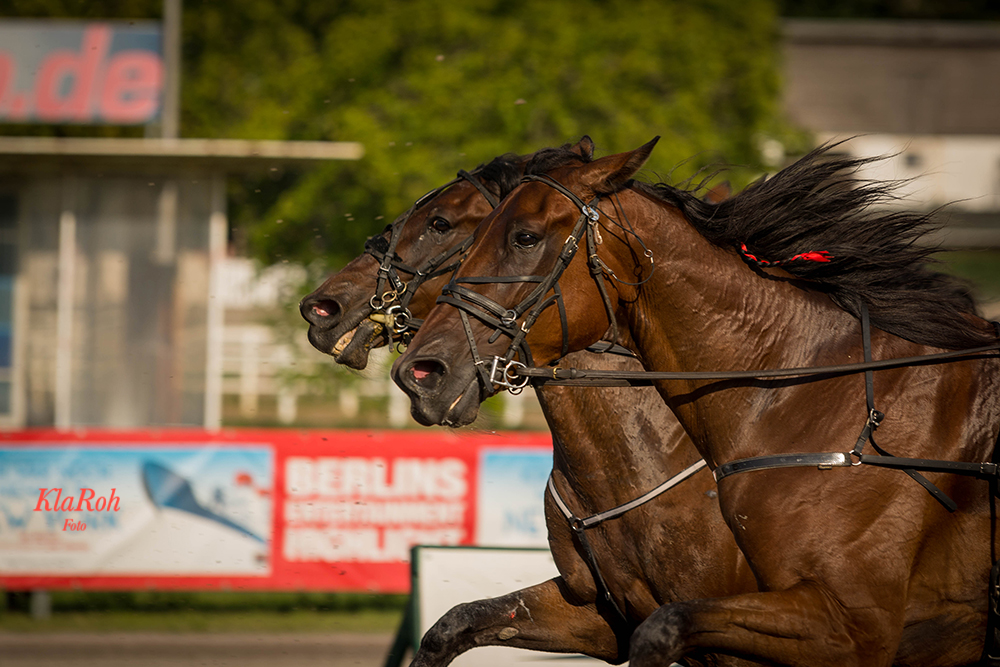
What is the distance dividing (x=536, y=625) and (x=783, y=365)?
133 cm

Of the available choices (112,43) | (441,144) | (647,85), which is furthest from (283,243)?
(647,85)

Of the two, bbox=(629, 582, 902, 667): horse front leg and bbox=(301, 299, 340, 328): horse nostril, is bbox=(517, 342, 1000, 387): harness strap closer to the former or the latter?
bbox=(629, 582, 902, 667): horse front leg

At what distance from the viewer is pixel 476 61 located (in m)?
13.2

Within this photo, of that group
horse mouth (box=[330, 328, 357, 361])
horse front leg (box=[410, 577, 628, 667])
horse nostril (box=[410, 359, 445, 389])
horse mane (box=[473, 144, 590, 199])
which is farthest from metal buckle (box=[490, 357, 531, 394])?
horse mouth (box=[330, 328, 357, 361])

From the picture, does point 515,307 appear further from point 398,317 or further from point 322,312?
point 322,312

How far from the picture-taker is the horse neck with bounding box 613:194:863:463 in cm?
289

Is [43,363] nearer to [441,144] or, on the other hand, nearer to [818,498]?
[441,144]

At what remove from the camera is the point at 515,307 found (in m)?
2.69

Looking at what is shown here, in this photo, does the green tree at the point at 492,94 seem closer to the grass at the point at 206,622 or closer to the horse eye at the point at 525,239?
the grass at the point at 206,622

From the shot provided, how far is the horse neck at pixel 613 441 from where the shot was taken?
3.44 meters

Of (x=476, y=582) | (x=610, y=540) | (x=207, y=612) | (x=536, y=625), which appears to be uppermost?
(x=610, y=540)

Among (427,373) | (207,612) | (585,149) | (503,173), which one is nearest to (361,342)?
(503,173)

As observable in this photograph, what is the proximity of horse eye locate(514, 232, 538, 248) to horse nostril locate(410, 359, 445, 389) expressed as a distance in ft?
1.38

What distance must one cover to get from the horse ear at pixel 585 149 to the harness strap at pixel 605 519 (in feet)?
3.69
